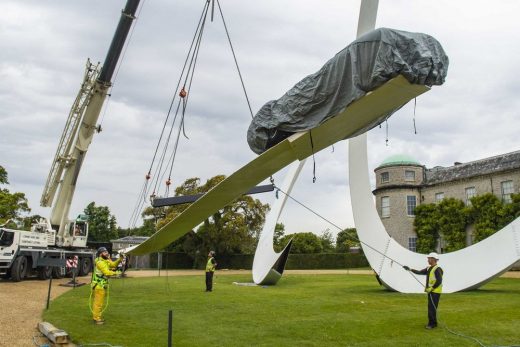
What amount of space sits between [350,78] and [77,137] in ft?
49.5

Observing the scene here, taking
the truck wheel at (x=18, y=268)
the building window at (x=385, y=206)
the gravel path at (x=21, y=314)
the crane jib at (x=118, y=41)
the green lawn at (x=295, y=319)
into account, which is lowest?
the gravel path at (x=21, y=314)

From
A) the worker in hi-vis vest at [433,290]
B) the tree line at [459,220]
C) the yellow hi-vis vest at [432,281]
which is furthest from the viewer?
the tree line at [459,220]

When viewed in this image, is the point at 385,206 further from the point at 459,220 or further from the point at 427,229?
the point at 459,220

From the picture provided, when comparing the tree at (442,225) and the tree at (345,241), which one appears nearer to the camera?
the tree at (442,225)

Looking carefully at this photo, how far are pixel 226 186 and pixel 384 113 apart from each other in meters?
2.45

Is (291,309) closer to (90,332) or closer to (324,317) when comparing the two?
(324,317)

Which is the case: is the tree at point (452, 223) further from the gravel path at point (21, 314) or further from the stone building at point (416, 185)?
the gravel path at point (21, 314)

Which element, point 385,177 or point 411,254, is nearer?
point 411,254

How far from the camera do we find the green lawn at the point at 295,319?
715cm

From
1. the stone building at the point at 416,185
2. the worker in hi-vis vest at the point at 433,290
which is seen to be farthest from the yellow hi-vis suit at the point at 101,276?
the stone building at the point at 416,185

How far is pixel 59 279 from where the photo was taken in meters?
21.3

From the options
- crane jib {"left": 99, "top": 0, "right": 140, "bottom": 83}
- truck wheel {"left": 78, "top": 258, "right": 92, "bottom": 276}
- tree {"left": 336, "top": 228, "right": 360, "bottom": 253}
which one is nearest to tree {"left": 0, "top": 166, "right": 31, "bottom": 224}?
truck wheel {"left": 78, "top": 258, "right": 92, "bottom": 276}

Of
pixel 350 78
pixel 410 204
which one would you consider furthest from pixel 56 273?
pixel 410 204

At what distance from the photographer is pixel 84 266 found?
2364 centimetres
